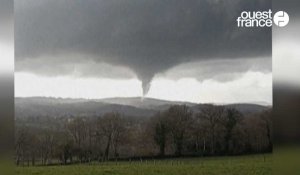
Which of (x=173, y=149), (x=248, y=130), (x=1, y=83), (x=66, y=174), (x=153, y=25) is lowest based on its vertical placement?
(x=66, y=174)

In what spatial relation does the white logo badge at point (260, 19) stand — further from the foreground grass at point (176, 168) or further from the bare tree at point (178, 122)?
the foreground grass at point (176, 168)

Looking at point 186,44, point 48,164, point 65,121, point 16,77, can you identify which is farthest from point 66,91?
point 186,44

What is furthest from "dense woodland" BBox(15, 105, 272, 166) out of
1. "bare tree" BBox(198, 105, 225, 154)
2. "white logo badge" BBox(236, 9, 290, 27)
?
"white logo badge" BBox(236, 9, 290, 27)

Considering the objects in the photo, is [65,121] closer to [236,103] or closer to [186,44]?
[186,44]

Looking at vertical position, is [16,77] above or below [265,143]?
above

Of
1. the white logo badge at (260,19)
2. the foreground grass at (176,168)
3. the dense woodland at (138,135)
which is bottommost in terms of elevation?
the foreground grass at (176,168)

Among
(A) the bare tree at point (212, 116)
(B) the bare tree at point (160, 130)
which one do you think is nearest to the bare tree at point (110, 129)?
(B) the bare tree at point (160, 130)
